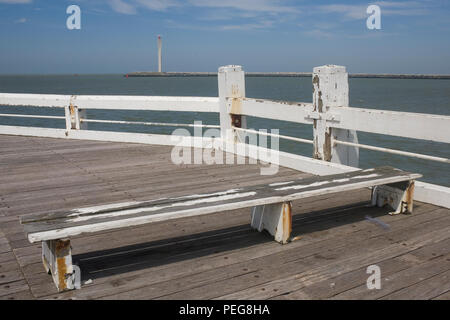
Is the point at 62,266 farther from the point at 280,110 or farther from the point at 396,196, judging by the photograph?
the point at 280,110

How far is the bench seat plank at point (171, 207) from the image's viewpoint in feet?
9.88

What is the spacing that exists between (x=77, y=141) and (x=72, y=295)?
21.6 ft

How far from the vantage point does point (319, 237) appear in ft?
12.7

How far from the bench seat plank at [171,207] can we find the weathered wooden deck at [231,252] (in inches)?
15.5

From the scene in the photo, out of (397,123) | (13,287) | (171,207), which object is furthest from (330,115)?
(13,287)

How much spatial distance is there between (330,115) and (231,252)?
2408 millimetres

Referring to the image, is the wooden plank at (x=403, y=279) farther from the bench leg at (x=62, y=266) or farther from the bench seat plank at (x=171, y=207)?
the bench leg at (x=62, y=266)

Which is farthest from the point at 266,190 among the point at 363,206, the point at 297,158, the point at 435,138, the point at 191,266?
the point at 297,158

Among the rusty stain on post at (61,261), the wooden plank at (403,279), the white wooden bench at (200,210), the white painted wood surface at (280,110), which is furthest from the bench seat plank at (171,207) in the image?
the white painted wood surface at (280,110)

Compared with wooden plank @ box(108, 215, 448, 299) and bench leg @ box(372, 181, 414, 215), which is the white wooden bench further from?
wooden plank @ box(108, 215, 448, 299)

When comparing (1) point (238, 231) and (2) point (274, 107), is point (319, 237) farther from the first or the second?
(2) point (274, 107)

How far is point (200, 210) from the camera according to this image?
10.9 ft

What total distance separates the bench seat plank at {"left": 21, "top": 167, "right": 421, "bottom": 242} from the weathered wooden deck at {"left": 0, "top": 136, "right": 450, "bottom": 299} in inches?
15.5

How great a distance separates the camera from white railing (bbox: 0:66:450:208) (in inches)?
178
